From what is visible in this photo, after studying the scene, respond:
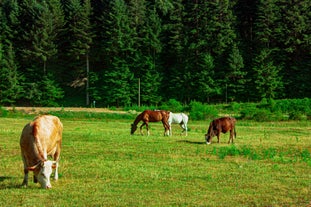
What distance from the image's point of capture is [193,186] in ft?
39.4

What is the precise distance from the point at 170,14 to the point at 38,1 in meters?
27.8

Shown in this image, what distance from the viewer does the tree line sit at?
219 ft

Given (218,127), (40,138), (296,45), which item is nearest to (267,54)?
(296,45)

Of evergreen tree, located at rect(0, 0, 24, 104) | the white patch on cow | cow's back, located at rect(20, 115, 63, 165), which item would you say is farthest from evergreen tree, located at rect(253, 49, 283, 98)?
the white patch on cow

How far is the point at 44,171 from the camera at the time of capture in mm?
11078

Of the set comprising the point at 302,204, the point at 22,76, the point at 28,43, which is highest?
the point at 28,43

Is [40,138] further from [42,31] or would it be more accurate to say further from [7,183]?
[42,31]

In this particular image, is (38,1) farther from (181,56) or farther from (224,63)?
(224,63)

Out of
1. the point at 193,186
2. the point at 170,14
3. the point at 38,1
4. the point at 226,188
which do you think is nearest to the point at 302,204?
the point at 226,188

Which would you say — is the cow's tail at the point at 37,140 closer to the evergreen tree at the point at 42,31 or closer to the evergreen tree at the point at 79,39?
the evergreen tree at the point at 79,39

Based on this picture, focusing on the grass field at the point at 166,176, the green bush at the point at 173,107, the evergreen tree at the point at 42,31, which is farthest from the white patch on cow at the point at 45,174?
the evergreen tree at the point at 42,31

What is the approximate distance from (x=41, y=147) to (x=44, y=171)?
0.99 m

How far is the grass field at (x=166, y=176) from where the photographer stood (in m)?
10.5

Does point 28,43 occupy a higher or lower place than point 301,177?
higher
